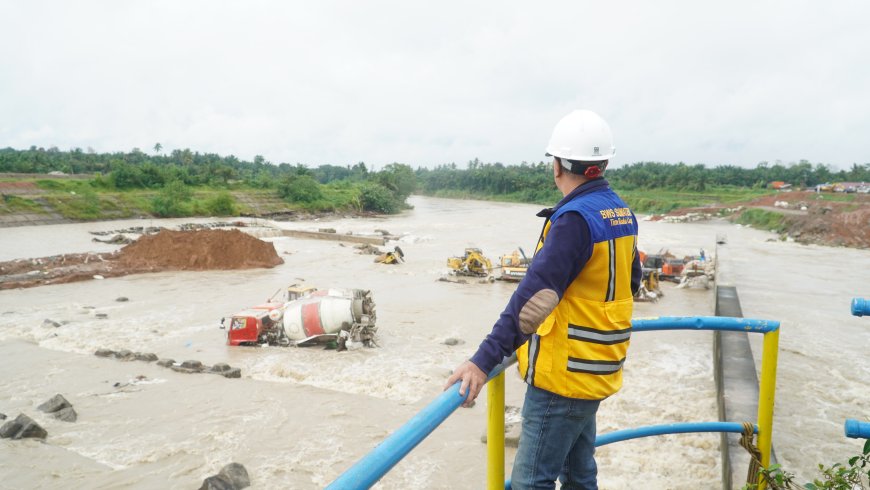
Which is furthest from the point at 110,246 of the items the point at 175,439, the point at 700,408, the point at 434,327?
the point at 700,408

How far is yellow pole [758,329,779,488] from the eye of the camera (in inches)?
95.1

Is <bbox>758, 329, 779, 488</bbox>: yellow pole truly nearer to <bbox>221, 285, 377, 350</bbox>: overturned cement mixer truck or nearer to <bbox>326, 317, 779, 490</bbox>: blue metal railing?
<bbox>326, 317, 779, 490</bbox>: blue metal railing

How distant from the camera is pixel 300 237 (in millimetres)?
33156

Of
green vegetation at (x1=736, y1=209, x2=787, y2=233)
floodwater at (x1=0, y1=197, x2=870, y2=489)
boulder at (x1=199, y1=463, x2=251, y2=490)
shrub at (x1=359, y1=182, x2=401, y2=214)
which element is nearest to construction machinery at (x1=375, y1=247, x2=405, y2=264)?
floodwater at (x1=0, y1=197, x2=870, y2=489)

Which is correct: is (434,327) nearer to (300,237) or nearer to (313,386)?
(313,386)

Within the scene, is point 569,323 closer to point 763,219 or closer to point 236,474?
point 236,474

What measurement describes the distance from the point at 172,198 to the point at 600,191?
4907 centimetres

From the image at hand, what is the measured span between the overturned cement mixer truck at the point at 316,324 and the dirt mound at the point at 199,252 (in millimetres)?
10831

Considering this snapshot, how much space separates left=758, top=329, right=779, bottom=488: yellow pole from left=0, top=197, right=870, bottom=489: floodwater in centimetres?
303

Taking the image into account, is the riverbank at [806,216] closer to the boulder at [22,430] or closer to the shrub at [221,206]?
the boulder at [22,430]

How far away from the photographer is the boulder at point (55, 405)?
25.4 ft

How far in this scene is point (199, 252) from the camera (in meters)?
21.2

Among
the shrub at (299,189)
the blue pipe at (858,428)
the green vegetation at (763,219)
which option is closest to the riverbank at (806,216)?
the green vegetation at (763,219)

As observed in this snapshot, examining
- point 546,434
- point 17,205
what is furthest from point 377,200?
point 546,434
